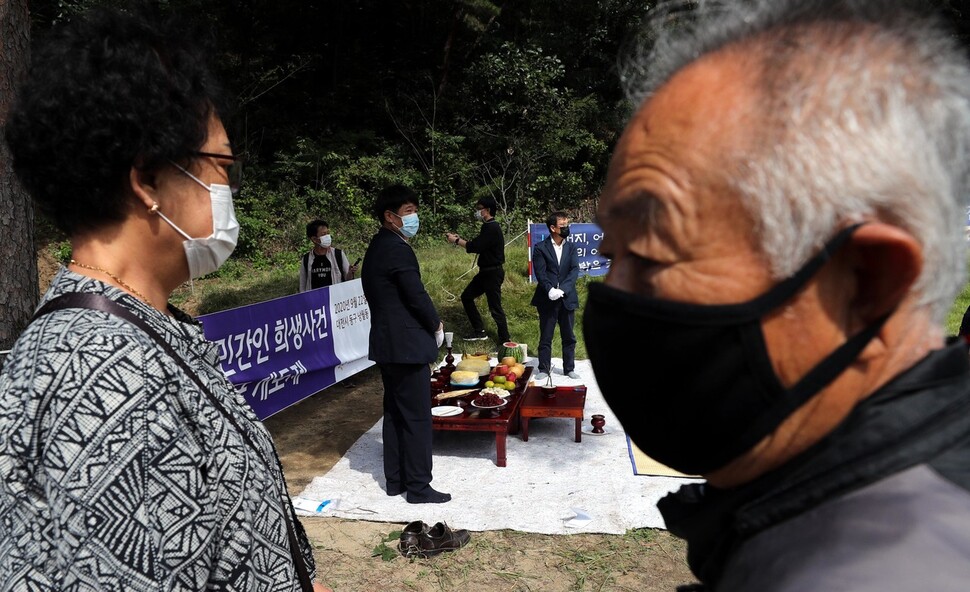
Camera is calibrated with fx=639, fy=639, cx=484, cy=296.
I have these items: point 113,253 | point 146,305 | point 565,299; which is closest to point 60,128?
point 113,253

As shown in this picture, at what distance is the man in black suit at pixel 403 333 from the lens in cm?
455

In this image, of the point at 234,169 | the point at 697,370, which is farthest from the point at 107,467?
the point at 697,370

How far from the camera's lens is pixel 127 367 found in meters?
1.16

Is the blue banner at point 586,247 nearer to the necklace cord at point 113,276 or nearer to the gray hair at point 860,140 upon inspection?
the necklace cord at point 113,276

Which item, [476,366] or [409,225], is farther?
[476,366]

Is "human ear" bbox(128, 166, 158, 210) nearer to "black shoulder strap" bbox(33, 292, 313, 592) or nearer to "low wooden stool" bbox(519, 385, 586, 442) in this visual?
"black shoulder strap" bbox(33, 292, 313, 592)

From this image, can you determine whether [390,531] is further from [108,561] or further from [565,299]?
[565,299]

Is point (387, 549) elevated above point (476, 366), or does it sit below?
below

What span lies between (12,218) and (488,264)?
608cm

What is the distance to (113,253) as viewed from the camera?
4.48ft

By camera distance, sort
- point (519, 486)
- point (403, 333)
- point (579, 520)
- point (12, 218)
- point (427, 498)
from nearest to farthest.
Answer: point (12, 218)
point (579, 520)
point (403, 333)
point (427, 498)
point (519, 486)

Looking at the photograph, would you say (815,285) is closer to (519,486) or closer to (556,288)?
(519,486)

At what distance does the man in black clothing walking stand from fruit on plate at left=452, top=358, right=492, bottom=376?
273cm

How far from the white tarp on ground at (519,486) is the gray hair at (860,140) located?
12.9 feet
